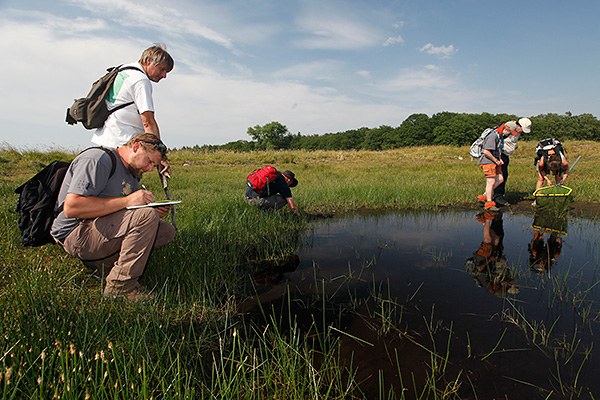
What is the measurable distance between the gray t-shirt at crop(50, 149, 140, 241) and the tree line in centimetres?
5106

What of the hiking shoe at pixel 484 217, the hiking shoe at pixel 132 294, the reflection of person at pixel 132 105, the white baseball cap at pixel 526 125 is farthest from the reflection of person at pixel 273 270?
the white baseball cap at pixel 526 125

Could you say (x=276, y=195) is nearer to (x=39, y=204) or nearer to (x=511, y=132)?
(x=39, y=204)

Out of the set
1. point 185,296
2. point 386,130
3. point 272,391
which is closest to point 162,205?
point 185,296

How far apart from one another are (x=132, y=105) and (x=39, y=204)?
1342 millimetres

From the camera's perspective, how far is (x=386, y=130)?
85.7m

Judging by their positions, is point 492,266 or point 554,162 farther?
point 554,162

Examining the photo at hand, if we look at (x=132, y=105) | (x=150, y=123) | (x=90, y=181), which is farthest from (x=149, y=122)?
(x=90, y=181)

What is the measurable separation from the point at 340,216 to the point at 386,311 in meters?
4.14

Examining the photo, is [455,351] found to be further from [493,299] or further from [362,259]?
[362,259]

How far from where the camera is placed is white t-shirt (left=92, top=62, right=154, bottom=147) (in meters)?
3.38

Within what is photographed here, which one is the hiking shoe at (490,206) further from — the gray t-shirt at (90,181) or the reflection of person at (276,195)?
the gray t-shirt at (90,181)

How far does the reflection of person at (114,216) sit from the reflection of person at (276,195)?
3.21 meters

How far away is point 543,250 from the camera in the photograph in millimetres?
4602

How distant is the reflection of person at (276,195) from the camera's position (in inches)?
239
